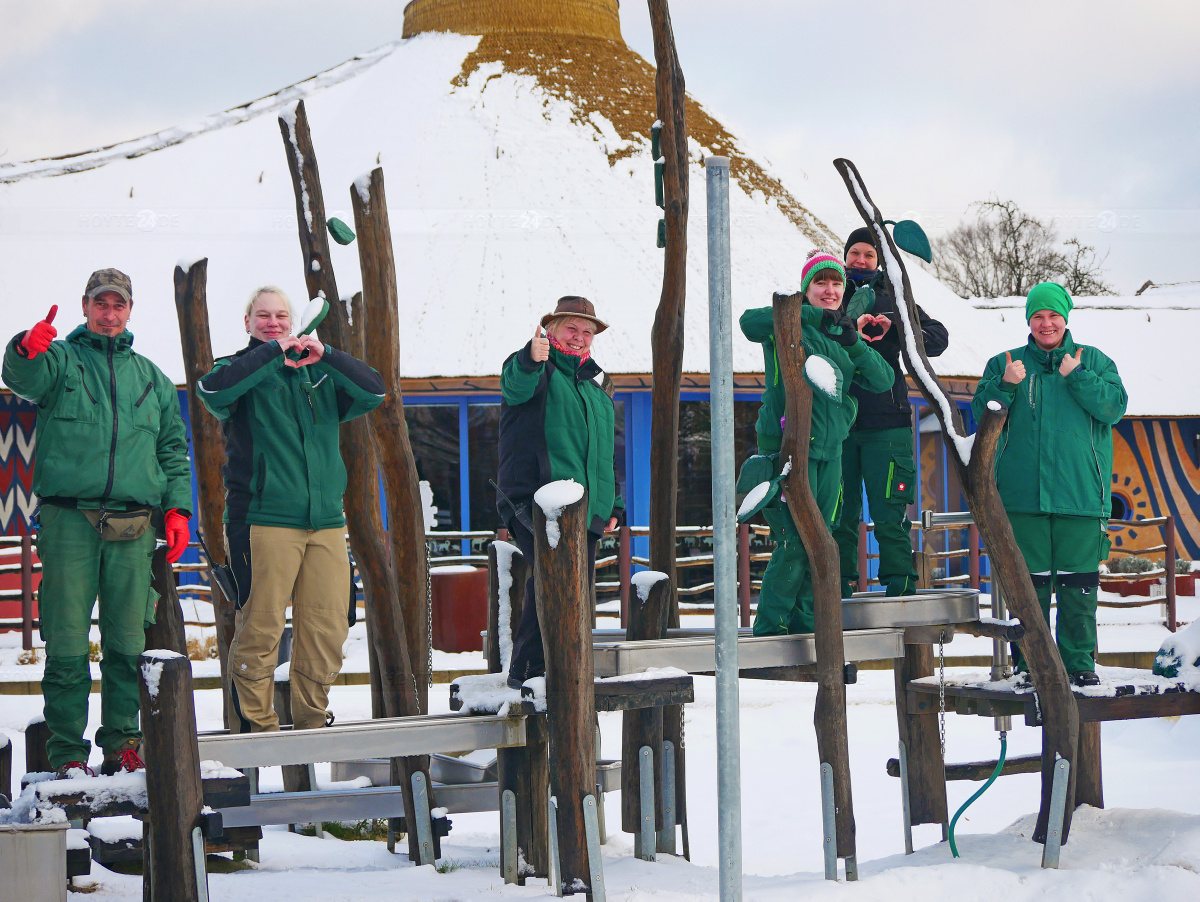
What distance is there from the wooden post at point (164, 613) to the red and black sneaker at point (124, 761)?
39 centimetres

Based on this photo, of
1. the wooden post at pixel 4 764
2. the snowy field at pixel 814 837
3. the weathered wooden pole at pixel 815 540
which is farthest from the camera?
the weathered wooden pole at pixel 815 540

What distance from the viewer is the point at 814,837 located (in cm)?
646

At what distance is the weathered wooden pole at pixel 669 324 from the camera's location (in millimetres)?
5340

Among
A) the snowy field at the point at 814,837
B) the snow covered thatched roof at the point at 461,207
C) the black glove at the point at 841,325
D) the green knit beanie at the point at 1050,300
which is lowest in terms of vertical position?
the snowy field at the point at 814,837

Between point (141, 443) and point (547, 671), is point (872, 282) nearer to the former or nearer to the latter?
point (547, 671)

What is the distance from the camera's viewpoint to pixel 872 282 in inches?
212

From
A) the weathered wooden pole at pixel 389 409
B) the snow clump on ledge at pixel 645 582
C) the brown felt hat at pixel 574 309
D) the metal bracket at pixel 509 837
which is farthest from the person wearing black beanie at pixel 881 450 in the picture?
the weathered wooden pole at pixel 389 409

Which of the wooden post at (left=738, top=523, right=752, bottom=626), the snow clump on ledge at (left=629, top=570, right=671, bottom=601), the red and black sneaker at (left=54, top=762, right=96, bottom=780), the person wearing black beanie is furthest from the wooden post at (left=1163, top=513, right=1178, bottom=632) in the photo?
the red and black sneaker at (left=54, top=762, right=96, bottom=780)

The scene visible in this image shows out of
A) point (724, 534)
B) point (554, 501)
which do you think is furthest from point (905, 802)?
point (724, 534)

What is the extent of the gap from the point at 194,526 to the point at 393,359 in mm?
8619

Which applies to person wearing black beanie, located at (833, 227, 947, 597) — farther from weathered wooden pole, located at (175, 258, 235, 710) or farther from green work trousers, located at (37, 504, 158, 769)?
green work trousers, located at (37, 504, 158, 769)

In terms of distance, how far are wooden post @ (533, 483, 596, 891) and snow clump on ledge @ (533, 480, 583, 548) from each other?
15 millimetres

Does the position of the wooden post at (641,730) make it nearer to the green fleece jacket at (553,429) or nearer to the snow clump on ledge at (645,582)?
the snow clump on ledge at (645,582)

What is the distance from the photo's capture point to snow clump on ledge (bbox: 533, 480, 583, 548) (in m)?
3.94
